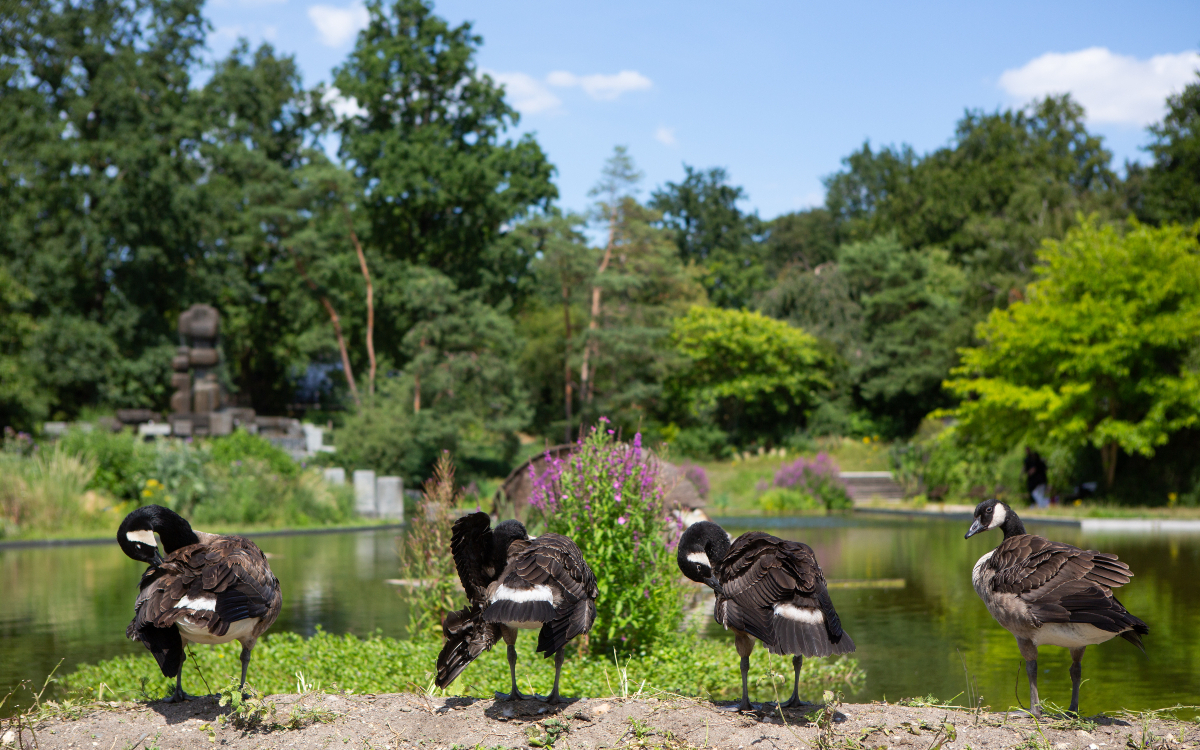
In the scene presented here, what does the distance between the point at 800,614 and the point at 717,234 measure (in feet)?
192

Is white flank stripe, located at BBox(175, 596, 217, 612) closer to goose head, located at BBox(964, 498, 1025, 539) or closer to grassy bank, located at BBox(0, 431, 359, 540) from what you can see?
goose head, located at BBox(964, 498, 1025, 539)

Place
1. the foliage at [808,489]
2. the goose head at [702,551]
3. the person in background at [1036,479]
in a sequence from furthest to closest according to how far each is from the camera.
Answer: the foliage at [808,489] < the person in background at [1036,479] < the goose head at [702,551]

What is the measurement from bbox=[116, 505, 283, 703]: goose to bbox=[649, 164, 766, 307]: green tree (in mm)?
50469

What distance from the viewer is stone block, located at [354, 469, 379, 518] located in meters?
25.7

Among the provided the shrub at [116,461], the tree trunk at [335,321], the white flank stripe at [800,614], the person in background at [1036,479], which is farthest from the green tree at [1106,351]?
the white flank stripe at [800,614]

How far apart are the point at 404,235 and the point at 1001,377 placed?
25041 mm

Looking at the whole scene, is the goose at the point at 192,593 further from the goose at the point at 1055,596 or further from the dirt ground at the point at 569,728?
the goose at the point at 1055,596

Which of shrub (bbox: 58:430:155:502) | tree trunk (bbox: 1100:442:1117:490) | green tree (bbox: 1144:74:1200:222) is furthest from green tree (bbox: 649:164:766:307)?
shrub (bbox: 58:430:155:502)

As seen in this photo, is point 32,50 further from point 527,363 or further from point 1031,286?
point 1031,286

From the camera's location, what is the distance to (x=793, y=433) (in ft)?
146

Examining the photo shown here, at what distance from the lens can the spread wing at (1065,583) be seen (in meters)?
4.35

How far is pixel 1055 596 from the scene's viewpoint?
4.46 meters

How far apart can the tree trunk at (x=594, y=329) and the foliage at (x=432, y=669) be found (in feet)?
92.9

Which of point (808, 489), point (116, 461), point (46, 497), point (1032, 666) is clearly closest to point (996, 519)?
point (1032, 666)
